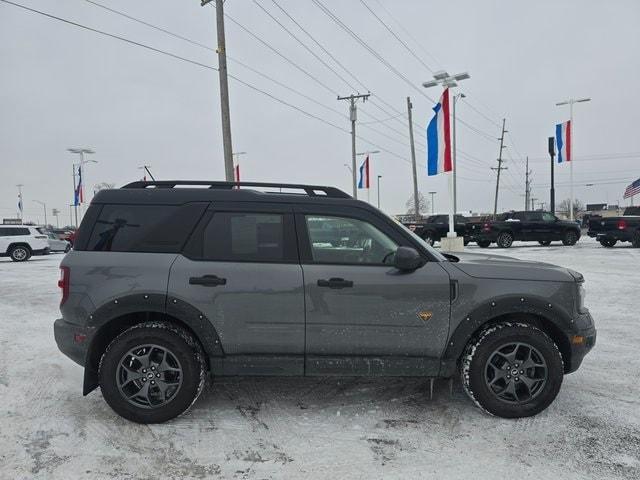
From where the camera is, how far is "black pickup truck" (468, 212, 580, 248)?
71.2ft

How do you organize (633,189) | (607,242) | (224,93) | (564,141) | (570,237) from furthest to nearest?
(633,189) < (564,141) < (570,237) < (607,242) < (224,93)

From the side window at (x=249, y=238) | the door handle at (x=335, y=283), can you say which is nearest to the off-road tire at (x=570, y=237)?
the door handle at (x=335, y=283)

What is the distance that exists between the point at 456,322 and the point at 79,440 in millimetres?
2888

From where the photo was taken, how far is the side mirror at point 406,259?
3480 mm

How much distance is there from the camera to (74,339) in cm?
362

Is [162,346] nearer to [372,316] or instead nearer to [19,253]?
[372,316]

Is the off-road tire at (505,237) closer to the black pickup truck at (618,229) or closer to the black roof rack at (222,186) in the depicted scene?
the black pickup truck at (618,229)

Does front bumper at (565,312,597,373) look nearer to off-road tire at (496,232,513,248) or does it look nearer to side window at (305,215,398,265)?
side window at (305,215,398,265)

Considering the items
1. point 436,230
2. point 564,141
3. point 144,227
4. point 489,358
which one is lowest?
point 489,358

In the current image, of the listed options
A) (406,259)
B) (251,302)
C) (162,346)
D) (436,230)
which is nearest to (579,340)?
(406,259)

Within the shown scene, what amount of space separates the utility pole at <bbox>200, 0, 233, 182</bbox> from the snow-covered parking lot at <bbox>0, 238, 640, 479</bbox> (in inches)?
400

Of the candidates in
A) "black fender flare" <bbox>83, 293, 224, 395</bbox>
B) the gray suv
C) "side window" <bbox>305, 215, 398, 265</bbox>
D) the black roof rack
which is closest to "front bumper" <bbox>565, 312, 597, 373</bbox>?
the gray suv

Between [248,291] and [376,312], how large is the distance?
0.98 m

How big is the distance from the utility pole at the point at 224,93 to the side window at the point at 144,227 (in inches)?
415
